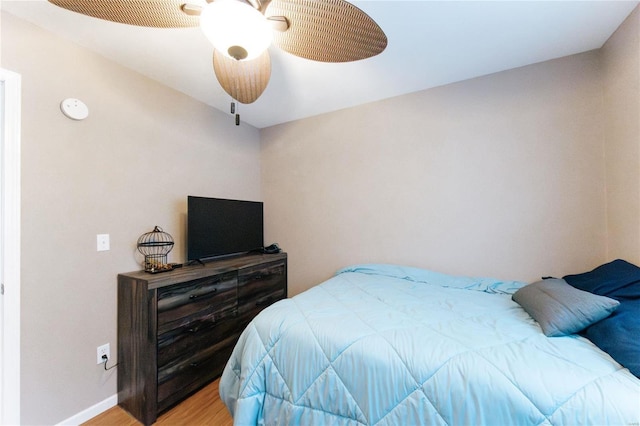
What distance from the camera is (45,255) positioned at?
1500mm

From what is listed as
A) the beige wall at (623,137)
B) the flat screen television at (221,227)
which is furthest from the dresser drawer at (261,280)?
the beige wall at (623,137)

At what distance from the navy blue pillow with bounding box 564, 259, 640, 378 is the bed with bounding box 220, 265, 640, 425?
3cm

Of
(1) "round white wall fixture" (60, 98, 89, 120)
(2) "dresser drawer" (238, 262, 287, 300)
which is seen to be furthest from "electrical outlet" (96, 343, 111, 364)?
(1) "round white wall fixture" (60, 98, 89, 120)

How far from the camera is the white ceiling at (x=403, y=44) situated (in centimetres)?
143

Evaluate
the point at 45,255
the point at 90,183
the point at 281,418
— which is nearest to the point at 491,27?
the point at 281,418

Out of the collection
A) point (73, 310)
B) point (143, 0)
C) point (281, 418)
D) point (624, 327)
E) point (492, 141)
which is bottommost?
point (281, 418)

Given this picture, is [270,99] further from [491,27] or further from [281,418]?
[281,418]

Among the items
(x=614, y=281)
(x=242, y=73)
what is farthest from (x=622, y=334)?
(x=242, y=73)

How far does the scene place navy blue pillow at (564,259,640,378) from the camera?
2.90 feet

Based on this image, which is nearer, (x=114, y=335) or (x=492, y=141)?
(x=114, y=335)

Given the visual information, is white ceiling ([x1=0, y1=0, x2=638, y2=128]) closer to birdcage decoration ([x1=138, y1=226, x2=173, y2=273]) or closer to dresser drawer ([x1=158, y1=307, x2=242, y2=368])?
birdcage decoration ([x1=138, y1=226, x2=173, y2=273])

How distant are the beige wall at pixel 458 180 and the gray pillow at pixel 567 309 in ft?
2.58

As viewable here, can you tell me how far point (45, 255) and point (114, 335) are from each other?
0.69m

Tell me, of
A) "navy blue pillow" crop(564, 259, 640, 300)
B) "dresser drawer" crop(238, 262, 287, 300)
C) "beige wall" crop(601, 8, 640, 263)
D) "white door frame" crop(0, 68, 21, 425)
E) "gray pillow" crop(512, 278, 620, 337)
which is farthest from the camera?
"dresser drawer" crop(238, 262, 287, 300)
